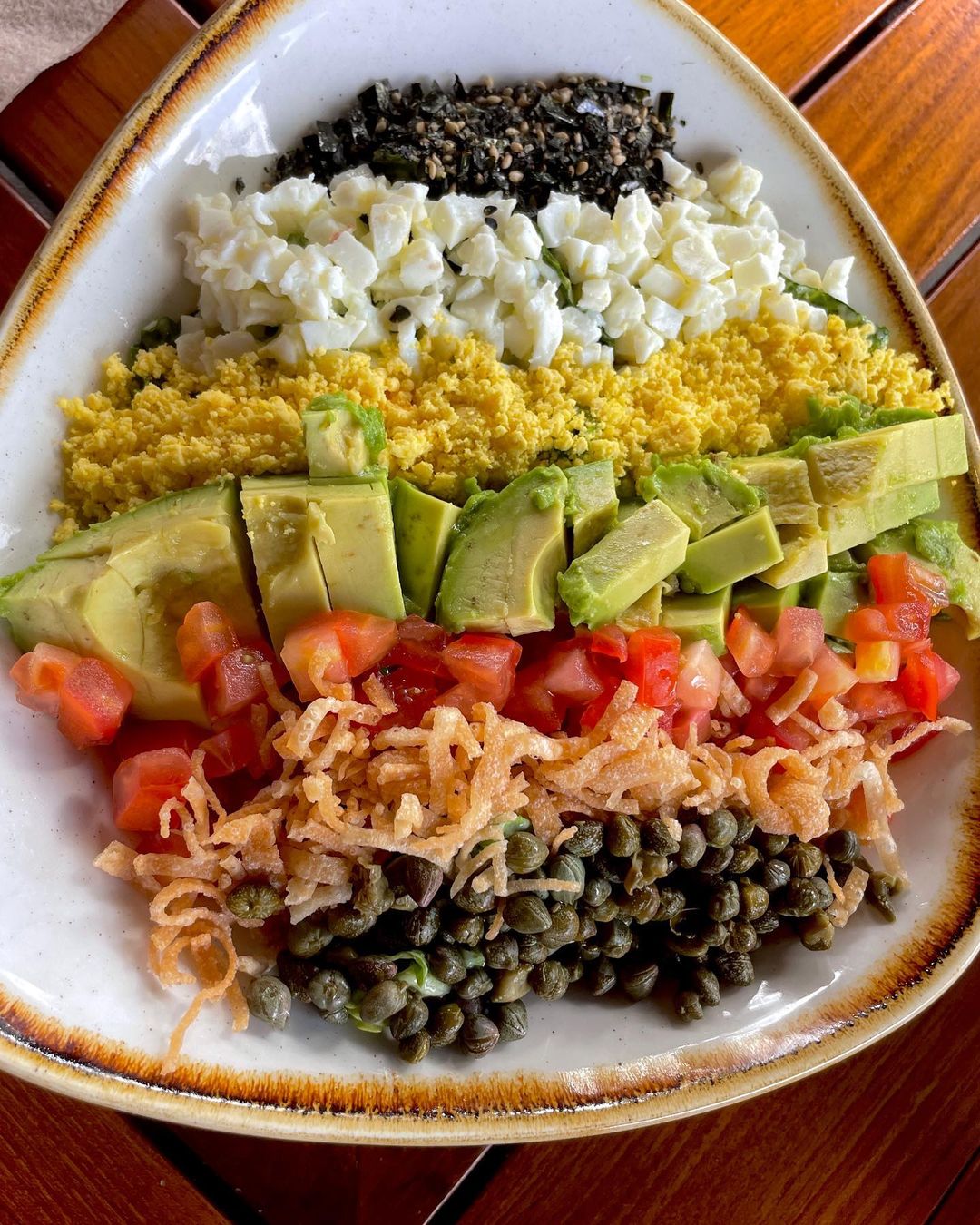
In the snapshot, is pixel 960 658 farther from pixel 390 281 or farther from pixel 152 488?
pixel 152 488

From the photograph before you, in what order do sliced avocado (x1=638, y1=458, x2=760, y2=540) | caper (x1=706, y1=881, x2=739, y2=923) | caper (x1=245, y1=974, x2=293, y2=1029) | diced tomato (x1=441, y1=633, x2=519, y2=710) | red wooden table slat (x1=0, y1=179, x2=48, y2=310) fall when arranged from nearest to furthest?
caper (x1=245, y1=974, x2=293, y2=1029) → diced tomato (x1=441, y1=633, x2=519, y2=710) → caper (x1=706, y1=881, x2=739, y2=923) → sliced avocado (x1=638, y1=458, x2=760, y2=540) → red wooden table slat (x1=0, y1=179, x2=48, y2=310)

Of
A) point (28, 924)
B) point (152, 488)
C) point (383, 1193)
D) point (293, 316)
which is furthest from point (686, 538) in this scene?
point (383, 1193)

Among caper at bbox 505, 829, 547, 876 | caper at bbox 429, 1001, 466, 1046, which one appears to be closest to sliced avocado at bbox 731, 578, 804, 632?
caper at bbox 505, 829, 547, 876

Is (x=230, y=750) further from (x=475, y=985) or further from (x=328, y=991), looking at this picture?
(x=475, y=985)

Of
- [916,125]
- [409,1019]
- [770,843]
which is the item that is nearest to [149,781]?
[409,1019]

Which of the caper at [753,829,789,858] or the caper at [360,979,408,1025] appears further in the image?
the caper at [753,829,789,858]

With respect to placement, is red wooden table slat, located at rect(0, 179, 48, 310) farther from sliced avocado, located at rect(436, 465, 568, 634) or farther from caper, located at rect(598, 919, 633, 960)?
caper, located at rect(598, 919, 633, 960)

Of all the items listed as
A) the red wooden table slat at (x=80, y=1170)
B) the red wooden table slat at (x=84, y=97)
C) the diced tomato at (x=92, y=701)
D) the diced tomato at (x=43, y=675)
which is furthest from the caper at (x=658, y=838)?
the red wooden table slat at (x=84, y=97)

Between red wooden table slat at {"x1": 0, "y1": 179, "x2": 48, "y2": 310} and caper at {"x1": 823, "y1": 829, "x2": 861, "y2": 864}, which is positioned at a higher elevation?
red wooden table slat at {"x1": 0, "y1": 179, "x2": 48, "y2": 310}
